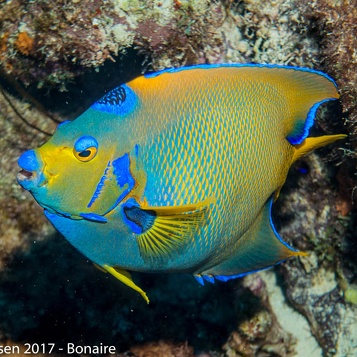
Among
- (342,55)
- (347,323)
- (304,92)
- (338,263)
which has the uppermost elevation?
(304,92)

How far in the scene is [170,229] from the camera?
170cm

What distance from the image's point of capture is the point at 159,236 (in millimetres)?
1717

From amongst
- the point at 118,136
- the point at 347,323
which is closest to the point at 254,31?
the point at 118,136

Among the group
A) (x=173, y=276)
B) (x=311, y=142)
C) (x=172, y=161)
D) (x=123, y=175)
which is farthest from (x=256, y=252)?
(x=173, y=276)

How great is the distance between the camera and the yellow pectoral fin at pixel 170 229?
1.63 m

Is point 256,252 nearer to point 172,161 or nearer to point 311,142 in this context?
point 311,142

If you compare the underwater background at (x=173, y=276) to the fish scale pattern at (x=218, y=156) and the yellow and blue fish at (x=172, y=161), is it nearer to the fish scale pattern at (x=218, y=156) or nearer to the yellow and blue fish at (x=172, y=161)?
the yellow and blue fish at (x=172, y=161)

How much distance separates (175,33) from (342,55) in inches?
44.9

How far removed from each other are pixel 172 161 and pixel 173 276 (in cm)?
253

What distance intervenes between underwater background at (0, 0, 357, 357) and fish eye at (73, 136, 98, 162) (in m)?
1.57

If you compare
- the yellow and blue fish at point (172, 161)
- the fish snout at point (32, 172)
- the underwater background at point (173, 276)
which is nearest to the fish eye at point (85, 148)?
the yellow and blue fish at point (172, 161)

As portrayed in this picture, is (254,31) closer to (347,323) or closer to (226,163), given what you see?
(226,163)

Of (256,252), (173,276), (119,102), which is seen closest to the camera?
(119,102)

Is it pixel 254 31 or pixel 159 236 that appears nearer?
pixel 159 236
